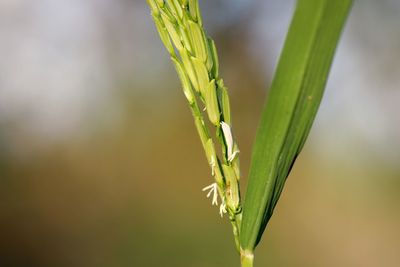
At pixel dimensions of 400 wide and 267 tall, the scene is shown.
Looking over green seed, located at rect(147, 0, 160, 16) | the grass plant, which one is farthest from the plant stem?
green seed, located at rect(147, 0, 160, 16)

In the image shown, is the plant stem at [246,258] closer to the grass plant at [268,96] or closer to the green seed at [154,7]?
the grass plant at [268,96]

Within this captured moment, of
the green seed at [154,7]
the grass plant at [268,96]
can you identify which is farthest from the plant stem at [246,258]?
the green seed at [154,7]

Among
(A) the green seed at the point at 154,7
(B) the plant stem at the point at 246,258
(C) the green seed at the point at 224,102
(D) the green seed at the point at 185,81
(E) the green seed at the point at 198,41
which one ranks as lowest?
(B) the plant stem at the point at 246,258

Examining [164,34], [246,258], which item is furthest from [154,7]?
[246,258]

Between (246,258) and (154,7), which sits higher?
(154,7)

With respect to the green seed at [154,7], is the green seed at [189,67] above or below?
below

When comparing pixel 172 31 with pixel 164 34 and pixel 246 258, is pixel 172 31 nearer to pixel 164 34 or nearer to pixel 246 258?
pixel 164 34

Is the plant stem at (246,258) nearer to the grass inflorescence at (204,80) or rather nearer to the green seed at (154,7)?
the grass inflorescence at (204,80)

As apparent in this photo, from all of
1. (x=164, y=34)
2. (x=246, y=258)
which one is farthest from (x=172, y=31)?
(x=246, y=258)

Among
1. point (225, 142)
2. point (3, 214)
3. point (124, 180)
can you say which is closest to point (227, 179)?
point (225, 142)
